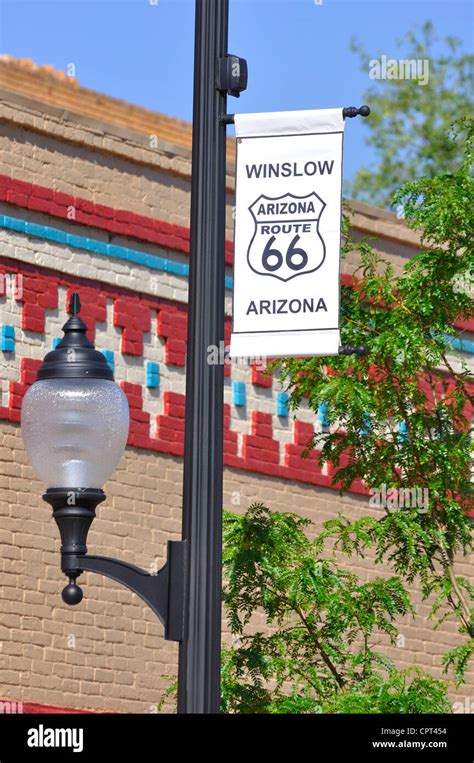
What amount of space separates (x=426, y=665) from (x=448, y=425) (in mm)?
5349

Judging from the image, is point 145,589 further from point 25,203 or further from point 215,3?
point 25,203

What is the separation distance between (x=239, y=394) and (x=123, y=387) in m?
1.40

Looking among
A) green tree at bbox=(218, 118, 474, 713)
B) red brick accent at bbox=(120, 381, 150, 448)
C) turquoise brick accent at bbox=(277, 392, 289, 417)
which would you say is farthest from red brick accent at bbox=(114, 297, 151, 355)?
green tree at bbox=(218, 118, 474, 713)

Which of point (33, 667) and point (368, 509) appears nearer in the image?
point (33, 667)

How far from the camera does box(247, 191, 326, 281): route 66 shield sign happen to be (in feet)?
23.7

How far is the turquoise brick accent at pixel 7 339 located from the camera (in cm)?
1226

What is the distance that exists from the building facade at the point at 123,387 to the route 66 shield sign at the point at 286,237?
5.24 metres

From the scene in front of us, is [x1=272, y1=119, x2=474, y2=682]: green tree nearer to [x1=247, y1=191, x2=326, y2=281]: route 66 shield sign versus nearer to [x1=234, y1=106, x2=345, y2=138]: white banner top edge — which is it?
[x1=247, y1=191, x2=326, y2=281]: route 66 shield sign

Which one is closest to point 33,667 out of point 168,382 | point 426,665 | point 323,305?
point 168,382

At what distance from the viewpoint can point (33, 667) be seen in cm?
1191

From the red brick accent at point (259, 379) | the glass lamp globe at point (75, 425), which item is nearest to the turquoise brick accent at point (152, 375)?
the red brick accent at point (259, 379)

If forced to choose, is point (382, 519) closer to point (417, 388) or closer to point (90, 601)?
point (417, 388)

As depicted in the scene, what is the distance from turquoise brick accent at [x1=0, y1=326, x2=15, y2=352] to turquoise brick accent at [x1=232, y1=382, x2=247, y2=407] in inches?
95.5

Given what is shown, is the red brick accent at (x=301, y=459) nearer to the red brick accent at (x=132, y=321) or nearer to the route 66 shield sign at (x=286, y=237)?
the red brick accent at (x=132, y=321)
